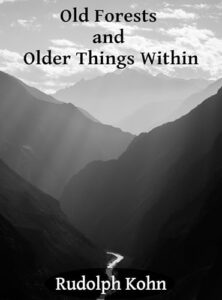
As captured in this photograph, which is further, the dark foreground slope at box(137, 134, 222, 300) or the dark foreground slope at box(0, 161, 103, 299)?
the dark foreground slope at box(0, 161, 103, 299)

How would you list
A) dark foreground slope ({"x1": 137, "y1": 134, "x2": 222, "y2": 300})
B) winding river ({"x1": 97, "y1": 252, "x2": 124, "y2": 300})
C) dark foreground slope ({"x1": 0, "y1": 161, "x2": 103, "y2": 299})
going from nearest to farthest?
dark foreground slope ({"x1": 137, "y1": 134, "x2": 222, "y2": 300}), dark foreground slope ({"x1": 0, "y1": 161, "x2": 103, "y2": 299}), winding river ({"x1": 97, "y1": 252, "x2": 124, "y2": 300})

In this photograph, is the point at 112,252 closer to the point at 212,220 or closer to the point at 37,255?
A: the point at 37,255

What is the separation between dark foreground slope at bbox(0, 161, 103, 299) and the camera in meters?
101

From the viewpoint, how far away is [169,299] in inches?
3435

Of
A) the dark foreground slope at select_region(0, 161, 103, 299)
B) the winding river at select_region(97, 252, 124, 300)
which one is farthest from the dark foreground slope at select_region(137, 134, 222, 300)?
the dark foreground slope at select_region(0, 161, 103, 299)

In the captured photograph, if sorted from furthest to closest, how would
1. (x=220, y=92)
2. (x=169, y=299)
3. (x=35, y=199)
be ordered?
(x=220, y=92) → (x=35, y=199) → (x=169, y=299)

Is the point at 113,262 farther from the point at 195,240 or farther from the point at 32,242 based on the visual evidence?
the point at 195,240

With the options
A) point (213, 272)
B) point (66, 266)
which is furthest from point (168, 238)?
point (213, 272)

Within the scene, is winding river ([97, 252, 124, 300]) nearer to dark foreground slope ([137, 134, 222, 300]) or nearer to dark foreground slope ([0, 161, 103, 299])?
dark foreground slope ([0, 161, 103, 299])

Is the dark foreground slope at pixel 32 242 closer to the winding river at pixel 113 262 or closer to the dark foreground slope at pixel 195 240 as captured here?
the winding river at pixel 113 262

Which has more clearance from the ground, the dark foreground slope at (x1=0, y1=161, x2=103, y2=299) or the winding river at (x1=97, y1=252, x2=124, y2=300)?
the dark foreground slope at (x1=0, y1=161, x2=103, y2=299)

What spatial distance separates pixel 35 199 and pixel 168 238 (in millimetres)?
54251

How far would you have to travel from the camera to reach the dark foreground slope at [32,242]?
101 m

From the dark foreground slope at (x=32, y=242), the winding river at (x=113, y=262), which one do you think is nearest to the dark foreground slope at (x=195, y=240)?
the winding river at (x=113, y=262)
